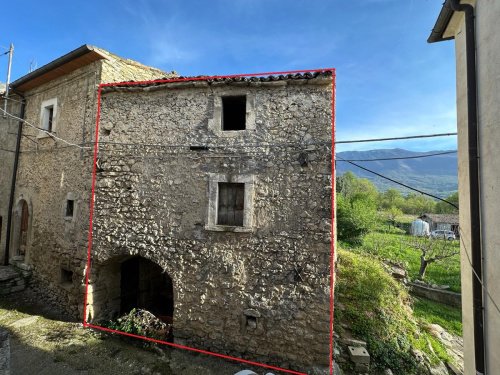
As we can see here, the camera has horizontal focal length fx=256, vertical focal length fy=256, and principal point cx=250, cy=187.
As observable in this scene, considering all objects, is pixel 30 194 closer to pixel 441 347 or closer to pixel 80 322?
pixel 80 322

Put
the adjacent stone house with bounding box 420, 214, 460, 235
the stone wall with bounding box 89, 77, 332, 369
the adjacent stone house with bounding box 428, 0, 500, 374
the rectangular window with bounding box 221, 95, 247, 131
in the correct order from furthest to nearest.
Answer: the adjacent stone house with bounding box 420, 214, 460, 235 < the rectangular window with bounding box 221, 95, 247, 131 < the stone wall with bounding box 89, 77, 332, 369 < the adjacent stone house with bounding box 428, 0, 500, 374

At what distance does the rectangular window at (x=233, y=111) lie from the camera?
649cm

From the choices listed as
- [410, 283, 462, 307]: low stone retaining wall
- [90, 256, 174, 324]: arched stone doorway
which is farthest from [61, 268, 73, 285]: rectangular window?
[410, 283, 462, 307]: low stone retaining wall

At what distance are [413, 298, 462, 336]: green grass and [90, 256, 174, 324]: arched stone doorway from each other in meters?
10.4

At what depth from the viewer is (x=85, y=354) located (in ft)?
19.2

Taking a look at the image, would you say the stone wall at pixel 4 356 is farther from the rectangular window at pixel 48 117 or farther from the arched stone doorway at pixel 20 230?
the arched stone doorway at pixel 20 230

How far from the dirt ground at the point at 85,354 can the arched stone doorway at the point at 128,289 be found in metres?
0.81

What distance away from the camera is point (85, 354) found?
19.2 feet

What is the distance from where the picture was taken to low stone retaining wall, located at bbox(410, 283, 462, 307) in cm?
1352

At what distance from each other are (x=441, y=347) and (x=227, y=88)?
10644 millimetres

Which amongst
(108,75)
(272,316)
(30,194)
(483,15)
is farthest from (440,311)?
(30,194)

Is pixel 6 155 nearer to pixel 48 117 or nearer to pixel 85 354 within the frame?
pixel 48 117

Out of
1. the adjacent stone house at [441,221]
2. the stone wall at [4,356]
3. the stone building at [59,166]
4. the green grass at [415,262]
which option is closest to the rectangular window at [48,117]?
the stone building at [59,166]

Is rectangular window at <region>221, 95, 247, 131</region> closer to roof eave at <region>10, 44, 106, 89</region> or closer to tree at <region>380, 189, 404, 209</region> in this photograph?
roof eave at <region>10, 44, 106, 89</region>
